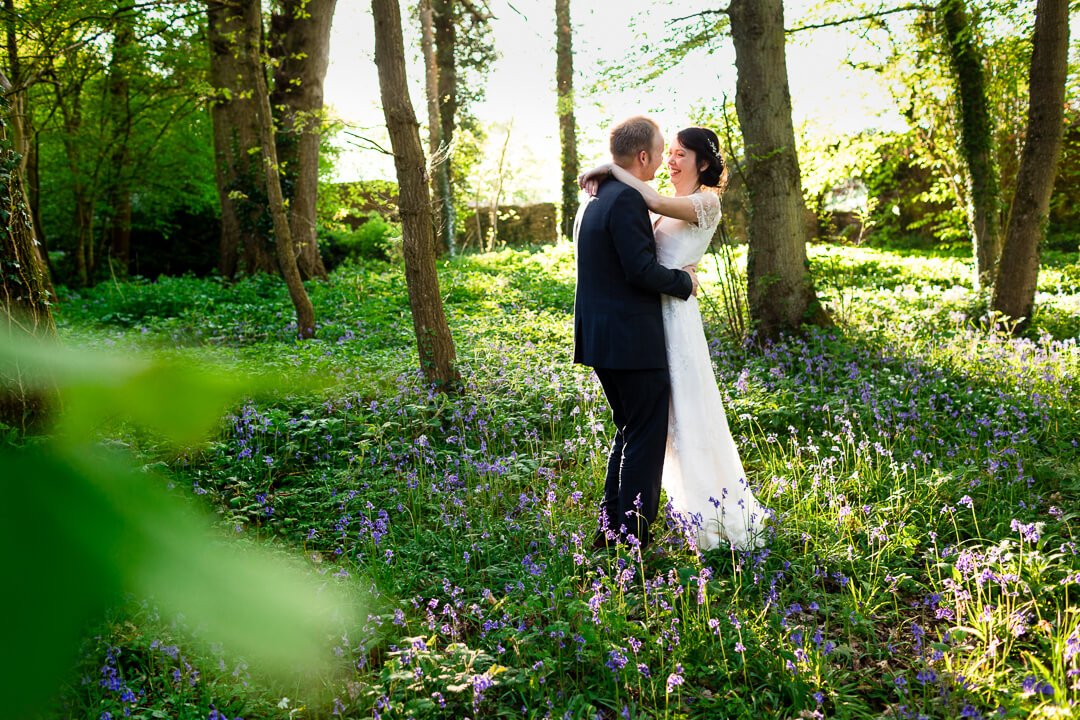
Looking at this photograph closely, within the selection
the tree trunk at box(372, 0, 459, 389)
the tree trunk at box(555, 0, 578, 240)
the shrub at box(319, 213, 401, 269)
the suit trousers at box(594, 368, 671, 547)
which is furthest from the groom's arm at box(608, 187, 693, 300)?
the tree trunk at box(555, 0, 578, 240)

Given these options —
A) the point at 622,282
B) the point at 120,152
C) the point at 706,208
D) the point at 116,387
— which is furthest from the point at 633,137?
the point at 120,152

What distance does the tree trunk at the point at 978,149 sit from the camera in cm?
939

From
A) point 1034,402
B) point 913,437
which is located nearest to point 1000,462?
point 913,437

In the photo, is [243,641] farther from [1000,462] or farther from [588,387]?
[588,387]

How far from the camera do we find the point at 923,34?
10148 millimetres

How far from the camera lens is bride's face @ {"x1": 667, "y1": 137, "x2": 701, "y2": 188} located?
3766 mm

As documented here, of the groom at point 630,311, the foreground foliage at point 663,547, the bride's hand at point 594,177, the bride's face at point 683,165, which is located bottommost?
the foreground foliage at point 663,547

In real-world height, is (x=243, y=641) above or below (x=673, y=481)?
above

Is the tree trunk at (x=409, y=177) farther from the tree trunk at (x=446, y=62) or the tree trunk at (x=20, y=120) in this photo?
the tree trunk at (x=446, y=62)

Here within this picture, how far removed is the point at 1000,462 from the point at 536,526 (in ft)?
8.67

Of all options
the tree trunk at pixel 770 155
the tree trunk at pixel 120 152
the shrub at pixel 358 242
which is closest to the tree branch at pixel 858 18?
the tree trunk at pixel 770 155

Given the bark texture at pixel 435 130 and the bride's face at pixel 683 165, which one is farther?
the bark texture at pixel 435 130

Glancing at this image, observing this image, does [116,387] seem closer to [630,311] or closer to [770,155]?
[630,311]

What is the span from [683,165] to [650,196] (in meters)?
0.39
